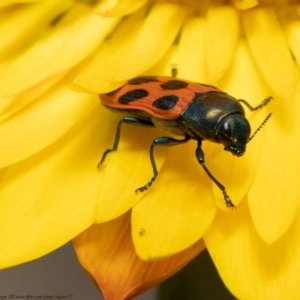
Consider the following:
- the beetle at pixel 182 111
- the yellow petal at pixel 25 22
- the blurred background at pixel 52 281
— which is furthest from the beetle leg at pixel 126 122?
A: the blurred background at pixel 52 281

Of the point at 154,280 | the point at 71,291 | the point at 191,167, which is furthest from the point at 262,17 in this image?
the point at 71,291

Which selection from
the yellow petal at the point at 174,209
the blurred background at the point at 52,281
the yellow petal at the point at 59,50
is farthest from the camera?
the blurred background at the point at 52,281

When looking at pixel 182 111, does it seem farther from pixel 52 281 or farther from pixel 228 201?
pixel 52 281

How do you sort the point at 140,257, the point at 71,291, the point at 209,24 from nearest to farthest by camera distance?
the point at 140,257 < the point at 209,24 < the point at 71,291

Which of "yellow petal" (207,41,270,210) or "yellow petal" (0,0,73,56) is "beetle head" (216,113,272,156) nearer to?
"yellow petal" (207,41,270,210)

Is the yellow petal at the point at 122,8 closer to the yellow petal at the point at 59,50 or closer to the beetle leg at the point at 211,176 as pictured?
the yellow petal at the point at 59,50

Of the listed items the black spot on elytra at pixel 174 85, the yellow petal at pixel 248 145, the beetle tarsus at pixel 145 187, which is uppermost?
the black spot on elytra at pixel 174 85

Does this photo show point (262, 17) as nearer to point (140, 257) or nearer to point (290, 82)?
point (290, 82)
